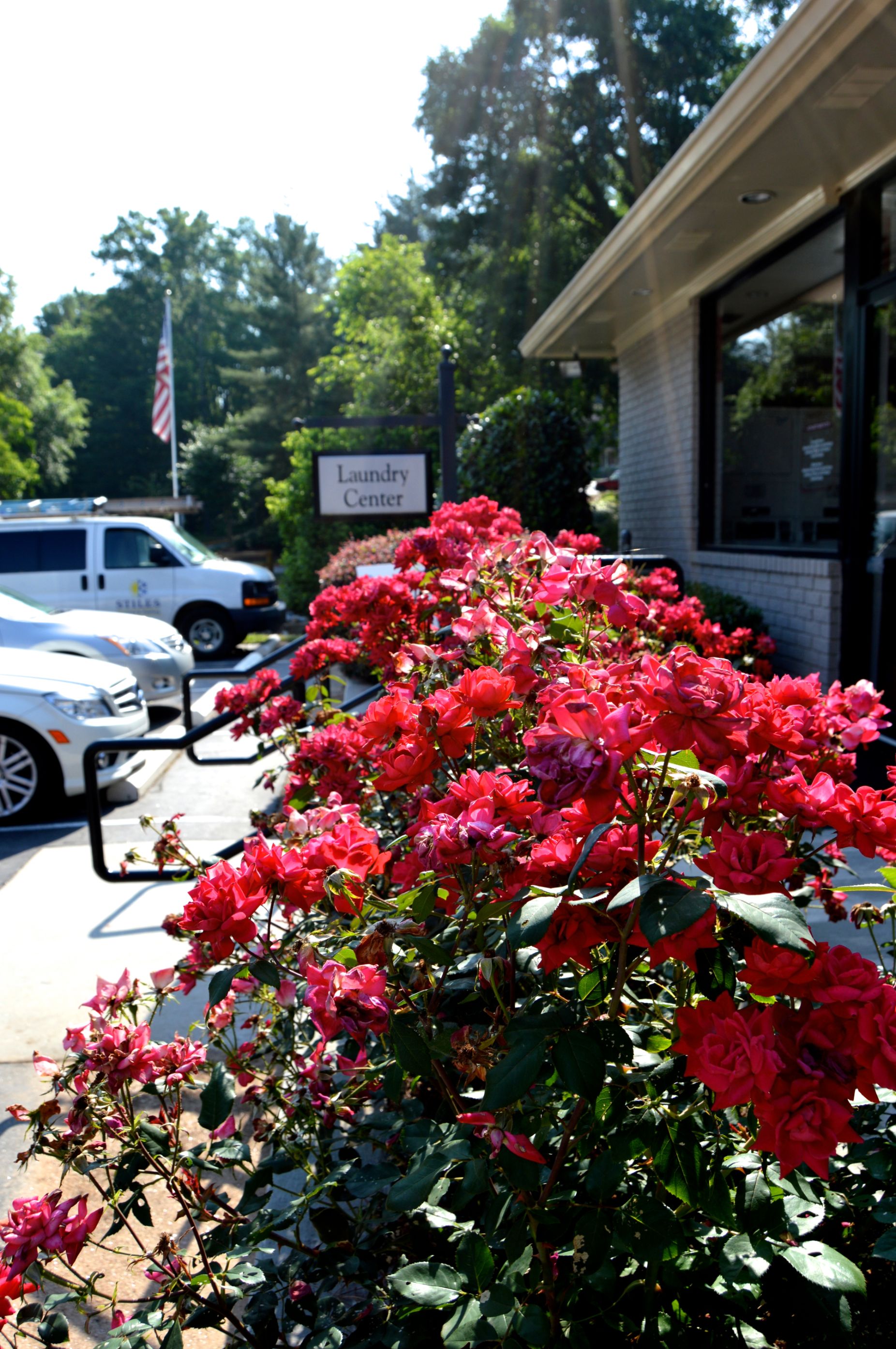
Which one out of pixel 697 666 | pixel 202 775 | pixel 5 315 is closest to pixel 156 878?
pixel 697 666

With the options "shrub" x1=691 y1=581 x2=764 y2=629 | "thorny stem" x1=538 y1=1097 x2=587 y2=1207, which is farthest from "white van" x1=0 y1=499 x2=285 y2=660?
"thorny stem" x1=538 y1=1097 x2=587 y2=1207

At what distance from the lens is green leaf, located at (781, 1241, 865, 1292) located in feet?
3.91

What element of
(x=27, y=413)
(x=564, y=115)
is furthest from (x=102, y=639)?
(x=27, y=413)

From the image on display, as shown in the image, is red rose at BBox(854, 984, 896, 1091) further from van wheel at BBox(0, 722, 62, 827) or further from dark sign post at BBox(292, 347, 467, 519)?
dark sign post at BBox(292, 347, 467, 519)

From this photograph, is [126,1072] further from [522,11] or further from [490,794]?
[522,11]

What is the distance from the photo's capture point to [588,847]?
3.30ft

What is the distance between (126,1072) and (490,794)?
2.60 ft

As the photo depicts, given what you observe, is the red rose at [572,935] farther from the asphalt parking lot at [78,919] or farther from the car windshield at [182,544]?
the car windshield at [182,544]

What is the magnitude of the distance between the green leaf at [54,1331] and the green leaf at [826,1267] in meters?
1.02

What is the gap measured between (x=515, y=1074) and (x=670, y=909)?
0.27 meters

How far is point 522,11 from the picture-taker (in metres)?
24.3

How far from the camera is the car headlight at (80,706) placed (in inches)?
253

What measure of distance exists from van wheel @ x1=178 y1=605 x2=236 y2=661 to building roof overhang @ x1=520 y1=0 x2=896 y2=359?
7.09m

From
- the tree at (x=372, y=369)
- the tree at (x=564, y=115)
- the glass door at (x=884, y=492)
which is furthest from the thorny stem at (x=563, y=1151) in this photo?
the tree at (x=564, y=115)
